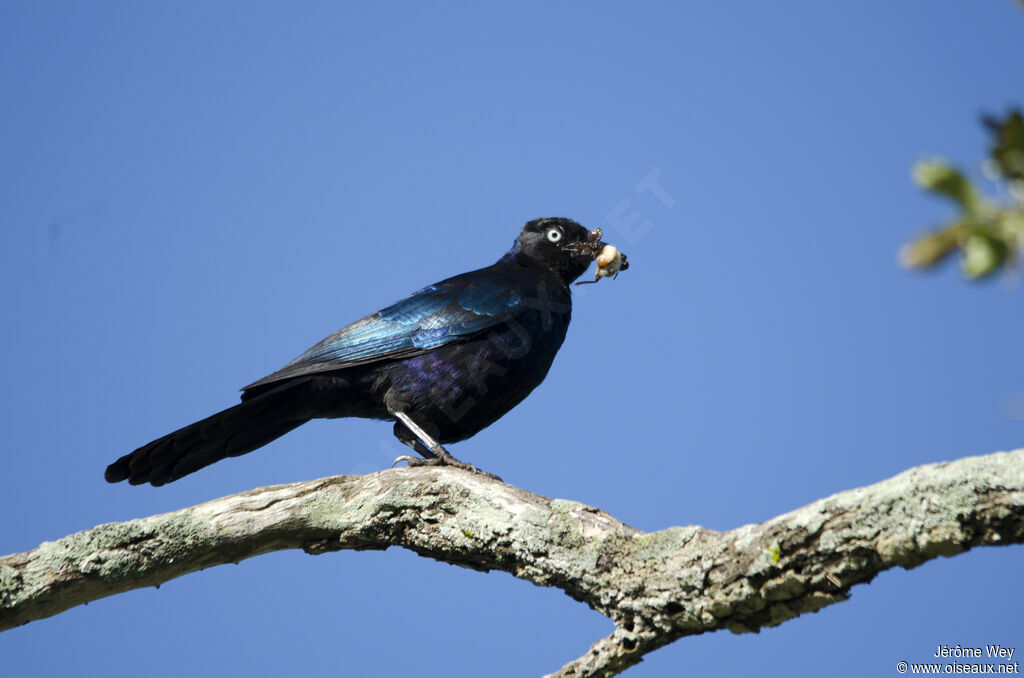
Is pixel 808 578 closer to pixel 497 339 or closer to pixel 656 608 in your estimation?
pixel 656 608

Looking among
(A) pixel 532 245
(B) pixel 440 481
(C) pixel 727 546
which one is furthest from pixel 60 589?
(A) pixel 532 245

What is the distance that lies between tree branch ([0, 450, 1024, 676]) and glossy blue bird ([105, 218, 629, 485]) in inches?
38.0

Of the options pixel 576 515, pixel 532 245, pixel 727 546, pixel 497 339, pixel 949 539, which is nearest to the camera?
pixel 949 539

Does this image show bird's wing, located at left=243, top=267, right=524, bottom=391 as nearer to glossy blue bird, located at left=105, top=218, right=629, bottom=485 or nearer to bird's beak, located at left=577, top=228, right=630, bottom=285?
glossy blue bird, located at left=105, top=218, right=629, bottom=485

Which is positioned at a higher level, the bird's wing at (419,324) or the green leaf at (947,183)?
the bird's wing at (419,324)

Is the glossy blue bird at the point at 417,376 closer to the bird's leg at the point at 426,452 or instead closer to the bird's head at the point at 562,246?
the bird's leg at the point at 426,452

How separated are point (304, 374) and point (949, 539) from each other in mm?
4189

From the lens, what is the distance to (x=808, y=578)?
3.37 metres

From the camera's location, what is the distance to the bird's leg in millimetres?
5715

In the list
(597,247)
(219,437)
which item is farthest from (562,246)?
(219,437)

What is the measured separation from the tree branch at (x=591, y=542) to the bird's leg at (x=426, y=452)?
2.18 ft

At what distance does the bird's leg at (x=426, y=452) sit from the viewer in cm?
571

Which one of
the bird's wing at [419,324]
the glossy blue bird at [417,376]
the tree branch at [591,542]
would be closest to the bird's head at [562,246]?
the glossy blue bird at [417,376]

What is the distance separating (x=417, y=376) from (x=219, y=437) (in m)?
1.33
